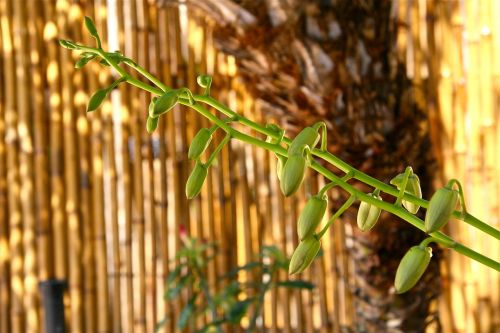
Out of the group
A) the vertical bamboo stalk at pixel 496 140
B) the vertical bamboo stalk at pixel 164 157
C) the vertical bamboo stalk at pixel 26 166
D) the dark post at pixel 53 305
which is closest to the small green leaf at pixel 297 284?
the vertical bamboo stalk at pixel 164 157

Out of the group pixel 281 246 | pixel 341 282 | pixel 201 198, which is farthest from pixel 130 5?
pixel 341 282

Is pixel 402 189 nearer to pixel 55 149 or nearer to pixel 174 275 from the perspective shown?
pixel 174 275

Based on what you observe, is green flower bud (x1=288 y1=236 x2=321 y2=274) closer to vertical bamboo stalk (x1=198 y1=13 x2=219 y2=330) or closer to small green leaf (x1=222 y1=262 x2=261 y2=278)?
small green leaf (x1=222 y1=262 x2=261 y2=278)

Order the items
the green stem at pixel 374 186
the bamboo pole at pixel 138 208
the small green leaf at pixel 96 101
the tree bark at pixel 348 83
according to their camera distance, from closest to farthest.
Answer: the green stem at pixel 374 186 < the small green leaf at pixel 96 101 < the tree bark at pixel 348 83 < the bamboo pole at pixel 138 208

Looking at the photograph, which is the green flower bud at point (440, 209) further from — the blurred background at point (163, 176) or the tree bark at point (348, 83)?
the blurred background at point (163, 176)

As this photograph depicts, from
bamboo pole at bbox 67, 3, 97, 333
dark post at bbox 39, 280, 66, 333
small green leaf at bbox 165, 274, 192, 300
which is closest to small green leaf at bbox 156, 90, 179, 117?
small green leaf at bbox 165, 274, 192, 300

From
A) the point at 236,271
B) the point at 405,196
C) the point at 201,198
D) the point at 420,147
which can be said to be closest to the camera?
the point at 405,196

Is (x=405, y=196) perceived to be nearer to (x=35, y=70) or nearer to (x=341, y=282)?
(x=341, y=282)
